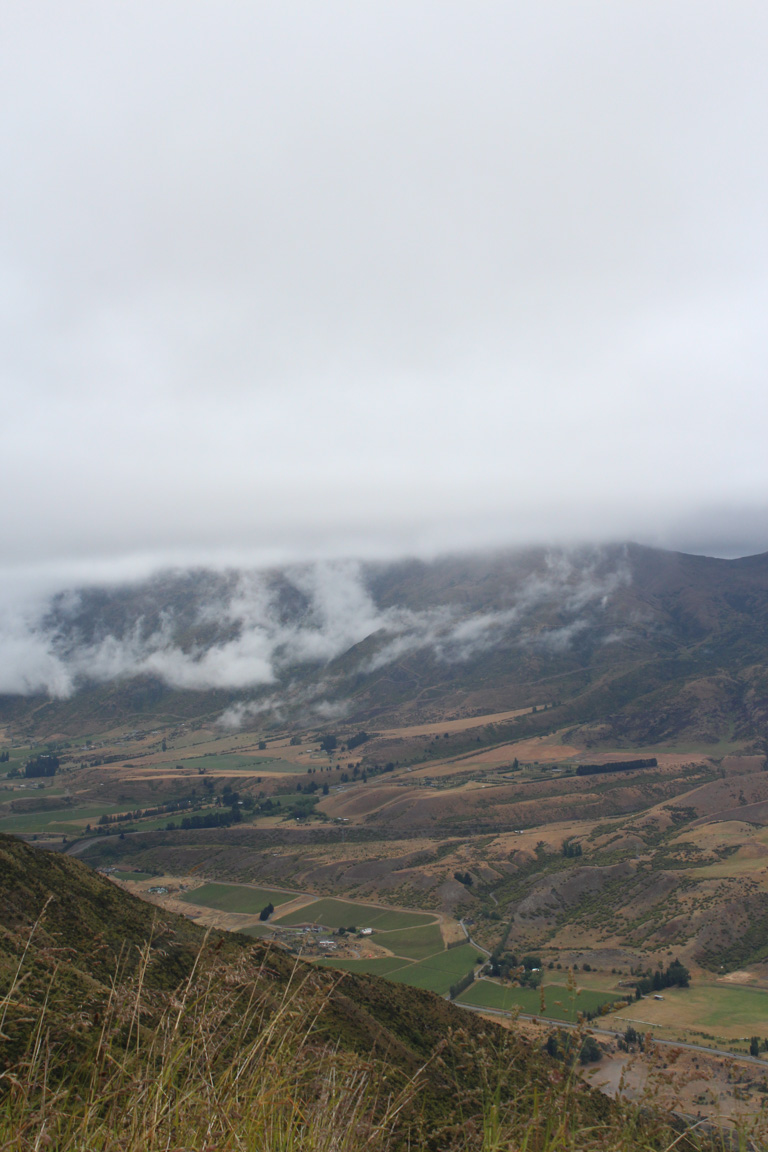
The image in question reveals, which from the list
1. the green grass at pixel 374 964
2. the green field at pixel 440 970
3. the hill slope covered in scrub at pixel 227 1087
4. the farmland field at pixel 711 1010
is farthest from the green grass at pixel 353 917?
the hill slope covered in scrub at pixel 227 1087

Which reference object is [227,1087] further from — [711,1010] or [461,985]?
[461,985]

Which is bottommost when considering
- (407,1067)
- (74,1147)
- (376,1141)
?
(407,1067)

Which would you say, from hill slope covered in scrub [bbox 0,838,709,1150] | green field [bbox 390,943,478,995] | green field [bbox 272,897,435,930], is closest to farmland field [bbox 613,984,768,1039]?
green field [bbox 390,943,478,995]

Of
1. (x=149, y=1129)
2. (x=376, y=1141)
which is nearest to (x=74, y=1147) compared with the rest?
A: (x=149, y=1129)

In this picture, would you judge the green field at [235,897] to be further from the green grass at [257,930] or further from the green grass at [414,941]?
the green grass at [414,941]

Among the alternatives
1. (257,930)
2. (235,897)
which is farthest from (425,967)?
(235,897)

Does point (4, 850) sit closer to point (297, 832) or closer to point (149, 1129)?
point (149, 1129)
